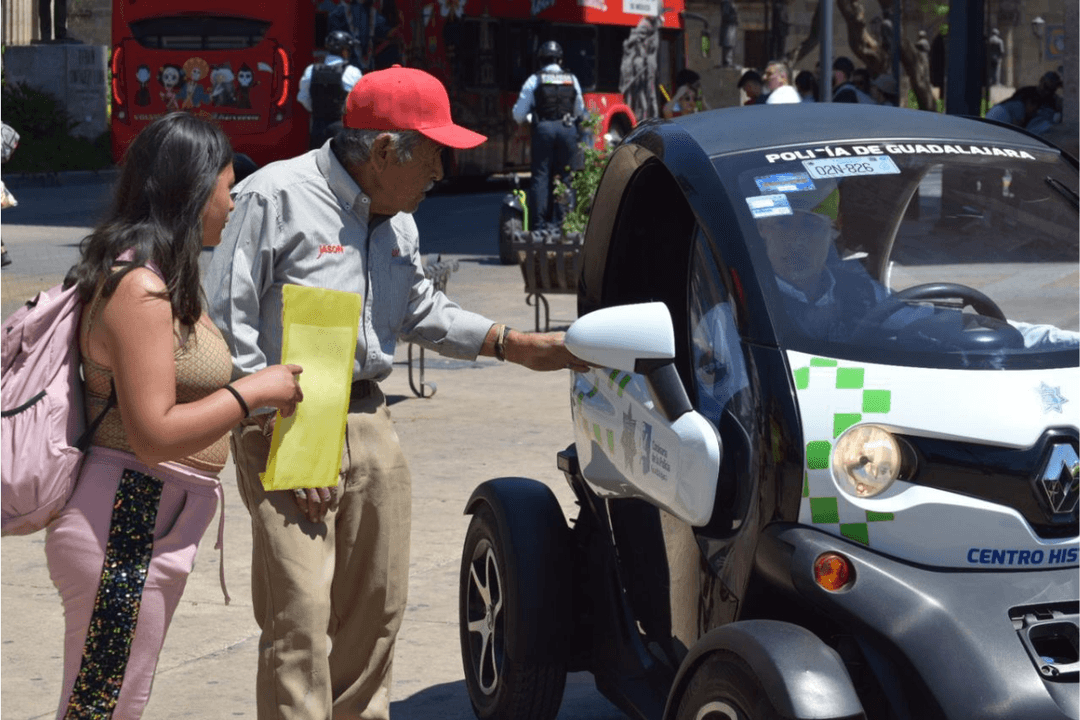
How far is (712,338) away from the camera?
12.2ft

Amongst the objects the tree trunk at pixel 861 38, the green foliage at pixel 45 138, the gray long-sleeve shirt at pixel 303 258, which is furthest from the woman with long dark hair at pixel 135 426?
the tree trunk at pixel 861 38

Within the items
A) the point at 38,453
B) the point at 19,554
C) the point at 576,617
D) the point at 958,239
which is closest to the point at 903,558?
the point at 958,239

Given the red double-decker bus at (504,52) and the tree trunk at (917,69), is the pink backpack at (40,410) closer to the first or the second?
the red double-decker bus at (504,52)

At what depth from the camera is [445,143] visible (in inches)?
153

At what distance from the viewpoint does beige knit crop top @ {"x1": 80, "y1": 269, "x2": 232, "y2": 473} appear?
3.36 metres

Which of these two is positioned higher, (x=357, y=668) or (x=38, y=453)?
(x=38, y=453)

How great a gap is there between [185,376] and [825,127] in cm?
151

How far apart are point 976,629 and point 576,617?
148 centimetres

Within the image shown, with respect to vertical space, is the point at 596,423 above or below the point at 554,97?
below

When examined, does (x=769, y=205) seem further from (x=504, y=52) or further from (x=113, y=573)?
(x=504, y=52)

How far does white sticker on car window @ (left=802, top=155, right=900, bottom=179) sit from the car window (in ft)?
0.91

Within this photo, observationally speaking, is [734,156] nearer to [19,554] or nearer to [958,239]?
[958,239]

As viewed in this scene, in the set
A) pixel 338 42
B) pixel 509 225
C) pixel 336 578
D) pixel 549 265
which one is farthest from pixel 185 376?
pixel 338 42

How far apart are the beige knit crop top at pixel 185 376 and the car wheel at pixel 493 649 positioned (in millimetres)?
1127
